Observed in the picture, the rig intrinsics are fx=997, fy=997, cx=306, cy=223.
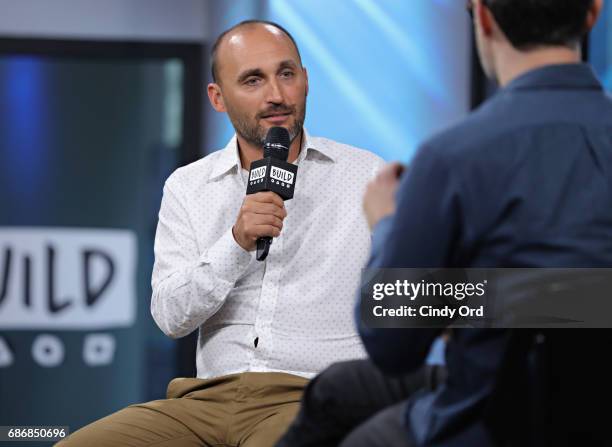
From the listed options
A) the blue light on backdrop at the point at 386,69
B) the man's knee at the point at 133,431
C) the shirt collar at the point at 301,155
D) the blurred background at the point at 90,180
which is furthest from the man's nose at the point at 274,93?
the blurred background at the point at 90,180

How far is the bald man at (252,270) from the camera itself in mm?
2072

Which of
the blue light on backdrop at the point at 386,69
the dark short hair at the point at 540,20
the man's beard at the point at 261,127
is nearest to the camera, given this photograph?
the dark short hair at the point at 540,20

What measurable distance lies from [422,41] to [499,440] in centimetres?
293

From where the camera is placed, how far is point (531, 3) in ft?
4.33

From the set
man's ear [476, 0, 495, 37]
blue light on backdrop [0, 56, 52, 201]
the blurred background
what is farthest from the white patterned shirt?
blue light on backdrop [0, 56, 52, 201]

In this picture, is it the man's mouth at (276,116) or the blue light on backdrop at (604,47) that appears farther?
the blue light on backdrop at (604,47)

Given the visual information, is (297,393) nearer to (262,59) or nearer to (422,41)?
(262,59)

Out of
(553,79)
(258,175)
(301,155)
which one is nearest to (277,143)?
(258,175)

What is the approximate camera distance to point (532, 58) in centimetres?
136

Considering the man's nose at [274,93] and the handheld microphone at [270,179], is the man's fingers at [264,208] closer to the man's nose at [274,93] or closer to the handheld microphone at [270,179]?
the handheld microphone at [270,179]

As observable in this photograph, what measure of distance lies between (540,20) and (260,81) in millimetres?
1152

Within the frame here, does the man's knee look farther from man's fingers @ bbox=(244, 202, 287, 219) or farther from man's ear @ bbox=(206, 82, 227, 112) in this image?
man's ear @ bbox=(206, 82, 227, 112)

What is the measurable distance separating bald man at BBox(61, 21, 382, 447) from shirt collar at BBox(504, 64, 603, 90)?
75 cm

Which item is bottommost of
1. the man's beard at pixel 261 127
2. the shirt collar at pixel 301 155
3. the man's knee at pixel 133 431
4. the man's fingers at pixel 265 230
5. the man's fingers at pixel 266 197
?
the man's knee at pixel 133 431
